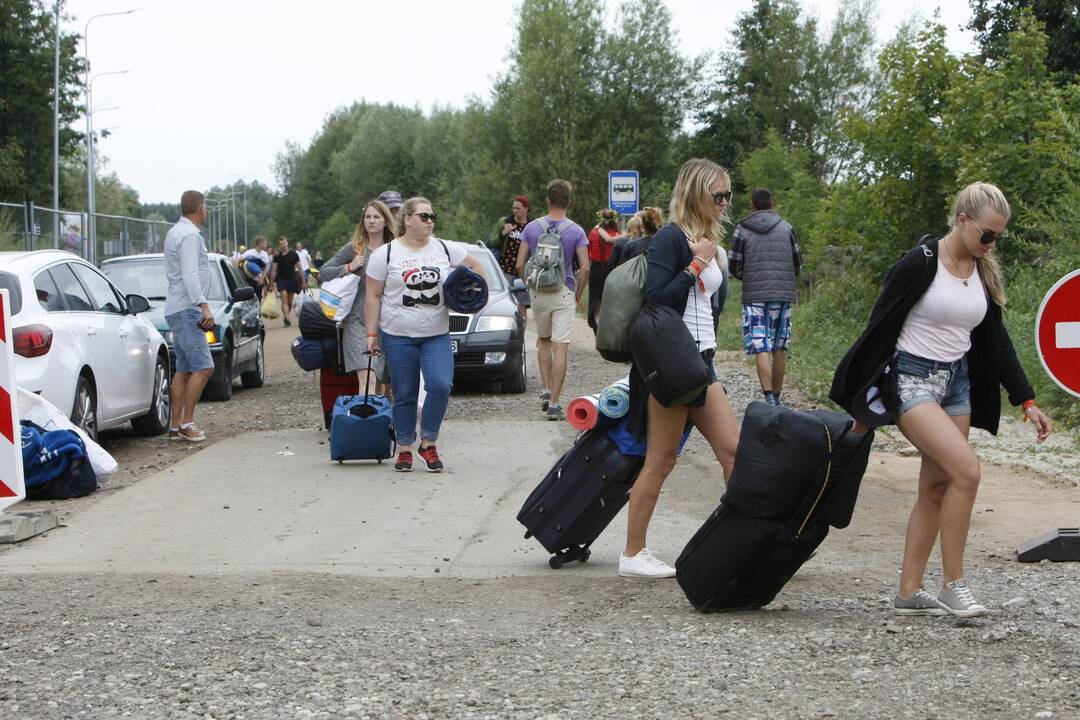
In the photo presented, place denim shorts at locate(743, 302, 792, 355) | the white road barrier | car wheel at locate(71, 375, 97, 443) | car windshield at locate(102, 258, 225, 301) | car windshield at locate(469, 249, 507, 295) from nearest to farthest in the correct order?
the white road barrier → car wheel at locate(71, 375, 97, 443) → denim shorts at locate(743, 302, 792, 355) → car windshield at locate(102, 258, 225, 301) → car windshield at locate(469, 249, 507, 295)

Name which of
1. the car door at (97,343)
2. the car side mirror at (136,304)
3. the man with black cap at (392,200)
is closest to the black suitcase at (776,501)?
the car door at (97,343)

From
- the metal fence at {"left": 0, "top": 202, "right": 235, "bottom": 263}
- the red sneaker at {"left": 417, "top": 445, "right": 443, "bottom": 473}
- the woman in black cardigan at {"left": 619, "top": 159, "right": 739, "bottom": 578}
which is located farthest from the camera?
the metal fence at {"left": 0, "top": 202, "right": 235, "bottom": 263}

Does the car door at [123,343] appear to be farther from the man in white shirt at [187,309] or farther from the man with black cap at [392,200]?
the man with black cap at [392,200]

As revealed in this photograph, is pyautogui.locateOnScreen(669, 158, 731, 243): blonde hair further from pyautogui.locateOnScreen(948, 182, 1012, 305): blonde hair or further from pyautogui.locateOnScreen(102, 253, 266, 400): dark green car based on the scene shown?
pyautogui.locateOnScreen(102, 253, 266, 400): dark green car

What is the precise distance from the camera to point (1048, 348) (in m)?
6.62

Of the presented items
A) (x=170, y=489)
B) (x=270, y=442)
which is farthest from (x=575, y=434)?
(x=170, y=489)

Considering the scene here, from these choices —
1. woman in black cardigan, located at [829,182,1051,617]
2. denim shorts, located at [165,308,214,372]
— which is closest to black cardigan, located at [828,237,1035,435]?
woman in black cardigan, located at [829,182,1051,617]

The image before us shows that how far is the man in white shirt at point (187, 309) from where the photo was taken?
12.1 metres

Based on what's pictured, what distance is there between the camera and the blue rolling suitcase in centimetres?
1055

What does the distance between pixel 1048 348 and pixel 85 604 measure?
14.1ft

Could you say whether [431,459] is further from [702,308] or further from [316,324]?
[702,308]

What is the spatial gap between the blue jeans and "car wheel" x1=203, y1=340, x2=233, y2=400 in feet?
21.3

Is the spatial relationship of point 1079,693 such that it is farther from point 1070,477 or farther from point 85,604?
point 1070,477

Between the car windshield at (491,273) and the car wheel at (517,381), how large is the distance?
968 mm
